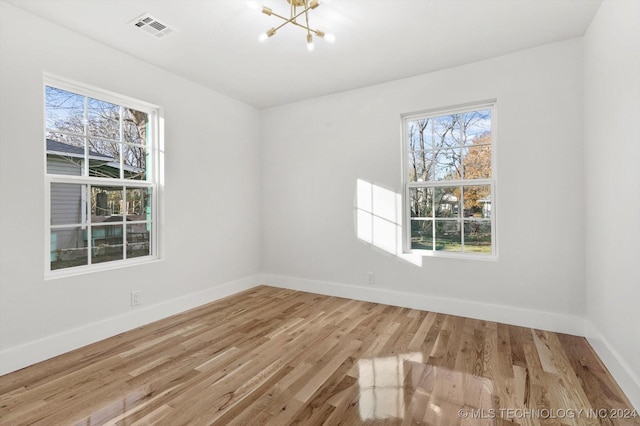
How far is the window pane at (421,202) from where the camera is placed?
3.71 metres

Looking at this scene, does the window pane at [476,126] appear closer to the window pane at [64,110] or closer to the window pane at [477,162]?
the window pane at [477,162]

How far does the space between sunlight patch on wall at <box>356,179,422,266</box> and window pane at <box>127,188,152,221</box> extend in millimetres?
2549

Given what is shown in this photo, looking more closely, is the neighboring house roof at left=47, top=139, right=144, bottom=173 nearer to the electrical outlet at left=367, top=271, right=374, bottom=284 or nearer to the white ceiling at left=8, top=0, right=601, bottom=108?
the white ceiling at left=8, top=0, right=601, bottom=108

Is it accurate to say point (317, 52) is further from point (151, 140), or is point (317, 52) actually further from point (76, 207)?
point (76, 207)

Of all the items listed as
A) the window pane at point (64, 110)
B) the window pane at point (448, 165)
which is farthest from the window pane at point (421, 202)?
the window pane at point (64, 110)

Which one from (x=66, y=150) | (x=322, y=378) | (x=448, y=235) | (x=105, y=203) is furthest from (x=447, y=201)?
(x=66, y=150)

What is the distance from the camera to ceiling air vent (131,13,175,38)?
2564 millimetres

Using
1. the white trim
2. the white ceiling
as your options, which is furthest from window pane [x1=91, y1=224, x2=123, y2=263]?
the white ceiling

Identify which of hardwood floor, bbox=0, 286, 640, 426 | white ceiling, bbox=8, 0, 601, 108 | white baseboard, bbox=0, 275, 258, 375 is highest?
white ceiling, bbox=8, 0, 601, 108

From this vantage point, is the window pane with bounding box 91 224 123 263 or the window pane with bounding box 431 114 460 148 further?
the window pane with bounding box 431 114 460 148

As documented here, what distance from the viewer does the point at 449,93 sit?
347 cm

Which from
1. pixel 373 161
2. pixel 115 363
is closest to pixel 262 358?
pixel 115 363

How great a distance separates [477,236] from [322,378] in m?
2.35

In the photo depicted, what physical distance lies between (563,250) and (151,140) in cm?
448
